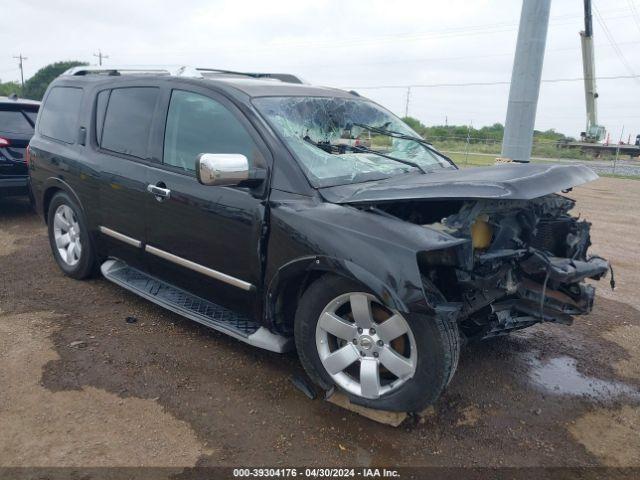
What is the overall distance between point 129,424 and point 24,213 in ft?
20.6

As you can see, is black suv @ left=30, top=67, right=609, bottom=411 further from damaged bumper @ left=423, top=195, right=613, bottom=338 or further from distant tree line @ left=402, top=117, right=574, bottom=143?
distant tree line @ left=402, top=117, right=574, bottom=143

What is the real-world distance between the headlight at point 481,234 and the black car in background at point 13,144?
6.27 metres

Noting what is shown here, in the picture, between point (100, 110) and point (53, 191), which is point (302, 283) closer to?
point (100, 110)

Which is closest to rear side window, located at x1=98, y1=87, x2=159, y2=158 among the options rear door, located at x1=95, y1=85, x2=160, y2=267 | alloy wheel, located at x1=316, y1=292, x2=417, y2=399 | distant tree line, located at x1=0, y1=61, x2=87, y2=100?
rear door, located at x1=95, y1=85, x2=160, y2=267

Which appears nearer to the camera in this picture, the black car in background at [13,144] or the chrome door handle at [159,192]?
the chrome door handle at [159,192]

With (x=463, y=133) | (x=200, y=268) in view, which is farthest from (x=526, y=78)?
(x=463, y=133)

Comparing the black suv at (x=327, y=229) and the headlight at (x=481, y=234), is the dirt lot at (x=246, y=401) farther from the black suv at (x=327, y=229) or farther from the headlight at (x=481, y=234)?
the headlight at (x=481, y=234)

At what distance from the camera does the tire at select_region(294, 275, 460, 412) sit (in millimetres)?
2721

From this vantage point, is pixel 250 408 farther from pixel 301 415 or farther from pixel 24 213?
pixel 24 213

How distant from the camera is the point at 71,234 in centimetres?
497

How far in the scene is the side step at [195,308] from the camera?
10.9 feet

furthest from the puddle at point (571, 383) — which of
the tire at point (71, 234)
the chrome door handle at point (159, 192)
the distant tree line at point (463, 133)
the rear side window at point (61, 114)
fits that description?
the distant tree line at point (463, 133)

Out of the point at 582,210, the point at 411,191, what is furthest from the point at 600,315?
the point at 582,210

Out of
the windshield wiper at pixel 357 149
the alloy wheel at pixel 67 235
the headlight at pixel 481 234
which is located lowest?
the alloy wheel at pixel 67 235
